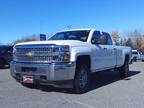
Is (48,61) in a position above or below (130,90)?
above

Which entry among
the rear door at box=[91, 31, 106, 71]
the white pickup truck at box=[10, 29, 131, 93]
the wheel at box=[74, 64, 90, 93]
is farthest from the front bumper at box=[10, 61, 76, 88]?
the rear door at box=[91, 31, 106, 71]

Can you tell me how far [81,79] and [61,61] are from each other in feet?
3.82

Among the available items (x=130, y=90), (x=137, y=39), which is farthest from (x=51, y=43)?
(x=137, y=39)

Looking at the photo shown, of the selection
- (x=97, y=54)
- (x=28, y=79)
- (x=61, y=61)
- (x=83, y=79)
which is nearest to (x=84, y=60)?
(x=83, y=79)

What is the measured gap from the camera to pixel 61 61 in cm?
820

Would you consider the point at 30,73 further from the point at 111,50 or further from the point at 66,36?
the point at 111,50

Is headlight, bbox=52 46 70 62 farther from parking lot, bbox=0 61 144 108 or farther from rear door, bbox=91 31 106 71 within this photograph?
rear door, bbox=91 31 106 71

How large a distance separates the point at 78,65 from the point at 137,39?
3678 inches

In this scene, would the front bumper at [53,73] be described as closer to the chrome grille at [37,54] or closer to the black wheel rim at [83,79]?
the chrome grille at [37,54]

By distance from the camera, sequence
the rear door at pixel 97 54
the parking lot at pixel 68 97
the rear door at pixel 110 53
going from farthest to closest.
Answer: the rear door at pixel 110 53 → the rear door at pixel 97 54 → the parking lot at pixel 68 97

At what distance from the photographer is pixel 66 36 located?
34.9 feet

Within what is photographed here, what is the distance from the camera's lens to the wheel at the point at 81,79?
873 cm

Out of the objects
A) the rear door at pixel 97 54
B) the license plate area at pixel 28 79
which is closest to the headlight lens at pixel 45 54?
the license plate area at pixel 28 79

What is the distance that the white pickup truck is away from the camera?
8.18 metres
